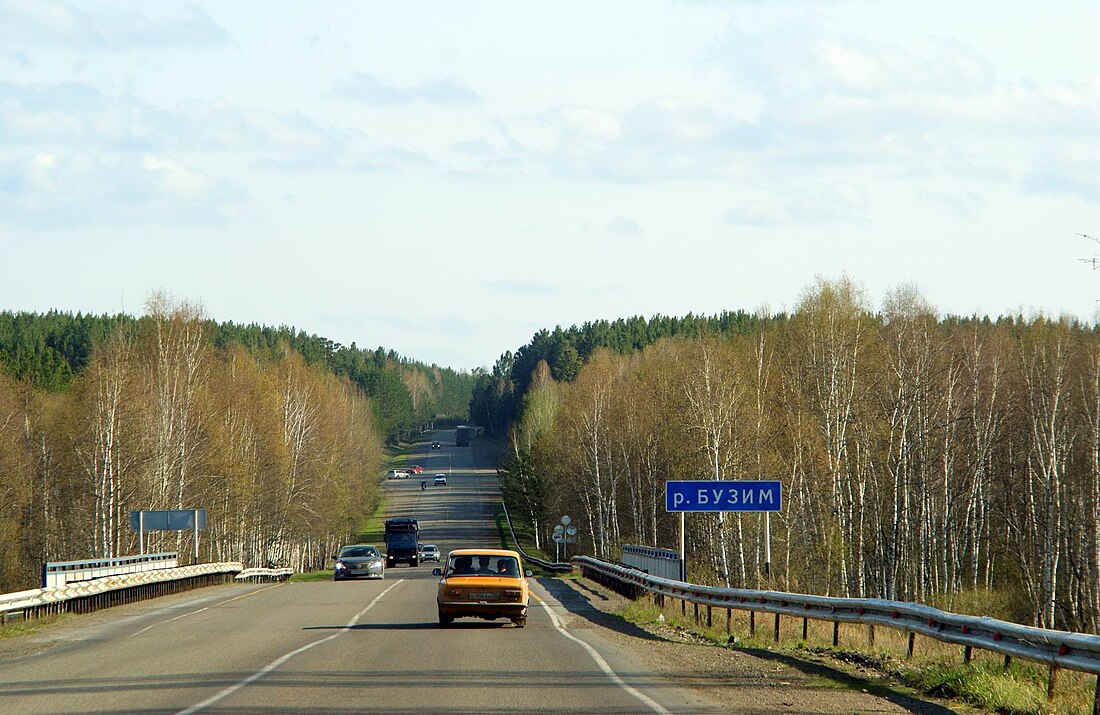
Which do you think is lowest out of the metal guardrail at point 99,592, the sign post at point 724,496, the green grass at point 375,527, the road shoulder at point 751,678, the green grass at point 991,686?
the green grass at point 375,527

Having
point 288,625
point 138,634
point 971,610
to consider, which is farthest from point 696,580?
point 138,634

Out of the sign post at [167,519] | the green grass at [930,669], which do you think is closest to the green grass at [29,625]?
the green grass at [930,669]

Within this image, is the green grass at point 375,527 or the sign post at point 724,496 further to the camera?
the green grass at point 375,527

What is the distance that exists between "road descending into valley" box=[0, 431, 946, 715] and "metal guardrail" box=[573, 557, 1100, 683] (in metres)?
1.38

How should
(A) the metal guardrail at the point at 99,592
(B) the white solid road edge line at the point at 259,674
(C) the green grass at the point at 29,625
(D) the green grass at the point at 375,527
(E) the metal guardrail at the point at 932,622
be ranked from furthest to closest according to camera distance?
1. (D) the green grass at the point at 375,527
2. (A) the metal guardrail at the point at 99,592
3. (C) the green grass at the point at 29,625
4. (B) the white solid road edge line at the point at 259,674
5. (E) the metal guardrail at the point at 932,622

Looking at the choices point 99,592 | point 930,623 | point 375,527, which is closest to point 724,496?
point 930,623

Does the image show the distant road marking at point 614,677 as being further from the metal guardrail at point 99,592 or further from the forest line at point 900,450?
the forest line at point 900,450

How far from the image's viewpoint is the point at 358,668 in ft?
47.0

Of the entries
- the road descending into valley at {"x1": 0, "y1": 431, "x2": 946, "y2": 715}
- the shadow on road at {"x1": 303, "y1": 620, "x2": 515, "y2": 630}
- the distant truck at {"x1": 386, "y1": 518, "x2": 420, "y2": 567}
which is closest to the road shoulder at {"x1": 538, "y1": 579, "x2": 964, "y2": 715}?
the road descending into valley at {"x1": 0, "y1": 431, "x2": 946, "y2": 715}

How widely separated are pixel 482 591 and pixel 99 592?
13.2 metres

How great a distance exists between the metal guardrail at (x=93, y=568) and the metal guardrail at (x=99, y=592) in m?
0.58

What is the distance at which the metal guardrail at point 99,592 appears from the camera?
24.9m

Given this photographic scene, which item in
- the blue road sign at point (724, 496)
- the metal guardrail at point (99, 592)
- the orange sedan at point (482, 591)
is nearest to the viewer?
the orange sedan at point (482, 591)

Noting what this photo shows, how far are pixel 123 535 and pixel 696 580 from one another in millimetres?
34021
